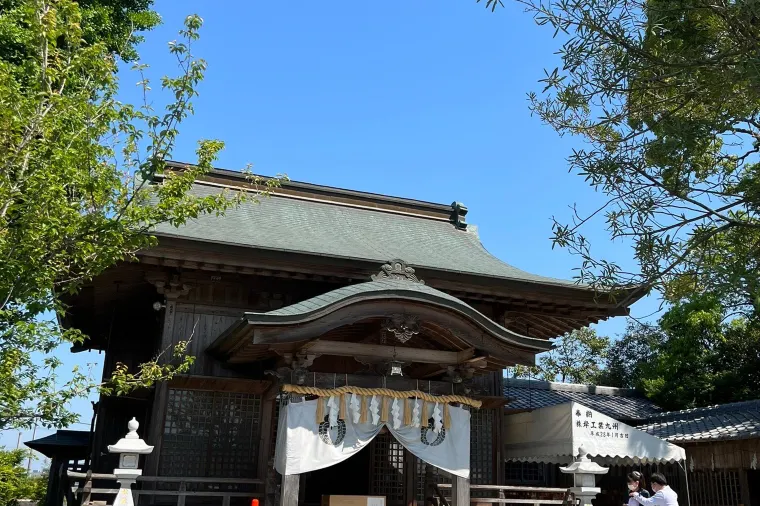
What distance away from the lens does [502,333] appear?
9.60 m

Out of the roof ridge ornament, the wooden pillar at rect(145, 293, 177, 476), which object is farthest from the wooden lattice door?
the wooden pillar at rect(145, 293, 177, 476)

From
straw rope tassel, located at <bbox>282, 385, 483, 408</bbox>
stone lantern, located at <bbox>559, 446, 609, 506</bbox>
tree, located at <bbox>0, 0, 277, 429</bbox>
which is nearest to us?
tree, located at <bbox>0, 0, 277, 429</bbox>

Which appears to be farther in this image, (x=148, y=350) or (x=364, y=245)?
(x=148, y=350)

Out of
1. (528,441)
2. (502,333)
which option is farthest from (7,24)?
(528,441)

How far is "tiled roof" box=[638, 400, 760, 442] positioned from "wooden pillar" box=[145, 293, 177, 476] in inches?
421

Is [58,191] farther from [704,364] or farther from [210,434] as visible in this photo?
[704,364]

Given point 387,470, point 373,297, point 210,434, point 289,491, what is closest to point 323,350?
point 373,297

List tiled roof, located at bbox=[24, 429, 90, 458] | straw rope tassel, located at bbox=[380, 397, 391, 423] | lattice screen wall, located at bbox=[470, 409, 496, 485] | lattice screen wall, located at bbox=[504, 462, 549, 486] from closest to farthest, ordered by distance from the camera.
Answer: straw rope tassel, located at bbox=[380, 397, 391, 423], lattice screen wall, located at bbox=[470, 409, 496, 485], lattice screen wall, located at bbox=[504, 462, 549, 486], tiled roof, located at bbox=[24, 429, 90, 458]

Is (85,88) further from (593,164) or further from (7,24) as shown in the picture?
(7,24)

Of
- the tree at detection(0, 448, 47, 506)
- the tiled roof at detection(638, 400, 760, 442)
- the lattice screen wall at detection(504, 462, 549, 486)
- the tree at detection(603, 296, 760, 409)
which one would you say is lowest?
the tree at detection(0, 448, 47, 506)

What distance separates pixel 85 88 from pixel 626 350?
28535 mm

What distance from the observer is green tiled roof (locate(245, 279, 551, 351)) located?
8.68 meters

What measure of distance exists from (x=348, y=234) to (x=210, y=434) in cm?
454

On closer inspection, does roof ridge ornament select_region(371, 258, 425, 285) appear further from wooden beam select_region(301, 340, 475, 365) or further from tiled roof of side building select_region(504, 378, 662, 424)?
tiled roof of side building select_region(504, 378, 662, 424)
